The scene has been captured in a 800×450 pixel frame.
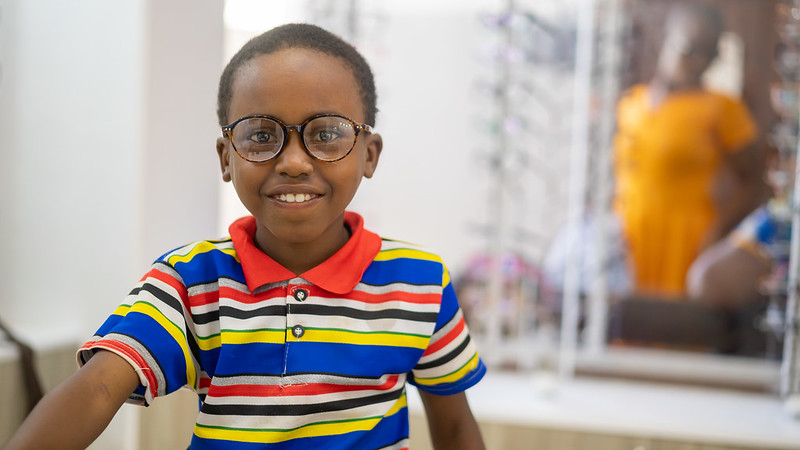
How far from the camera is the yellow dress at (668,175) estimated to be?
2.22 meters

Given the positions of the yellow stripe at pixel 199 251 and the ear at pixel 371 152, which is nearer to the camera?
the yellow stripe at pixel 199 251

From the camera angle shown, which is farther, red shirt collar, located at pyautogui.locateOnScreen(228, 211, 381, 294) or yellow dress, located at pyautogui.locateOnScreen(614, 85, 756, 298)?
yellow dress, located at pyautogui.locateOnScreen(614, 85, 756, 298)

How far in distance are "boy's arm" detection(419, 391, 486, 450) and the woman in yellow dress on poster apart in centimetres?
144

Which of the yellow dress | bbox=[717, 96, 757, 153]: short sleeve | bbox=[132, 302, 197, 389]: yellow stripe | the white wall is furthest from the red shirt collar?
bbox=[717, 96, 757, 153]: short sleeve

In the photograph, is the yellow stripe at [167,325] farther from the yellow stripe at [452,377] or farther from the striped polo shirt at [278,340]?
the yellow stripe at [452,377]

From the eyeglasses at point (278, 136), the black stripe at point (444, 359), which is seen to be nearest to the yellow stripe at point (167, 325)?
the eyeglasses at point (278, 136)

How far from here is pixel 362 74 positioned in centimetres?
91

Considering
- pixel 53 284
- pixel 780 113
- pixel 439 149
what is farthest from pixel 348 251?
pixel 780 113

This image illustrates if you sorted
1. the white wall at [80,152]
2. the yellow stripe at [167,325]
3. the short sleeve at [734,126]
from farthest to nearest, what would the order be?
1. the short sleeve at [734,126]
2. the white wall at [80,152]
3. the yellow stripe at [167,325]

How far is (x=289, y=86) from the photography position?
81 cm

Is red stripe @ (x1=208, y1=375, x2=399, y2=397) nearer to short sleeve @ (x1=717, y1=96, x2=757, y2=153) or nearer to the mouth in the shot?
the mouth

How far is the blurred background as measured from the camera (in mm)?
1461

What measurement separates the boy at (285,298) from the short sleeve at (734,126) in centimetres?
172

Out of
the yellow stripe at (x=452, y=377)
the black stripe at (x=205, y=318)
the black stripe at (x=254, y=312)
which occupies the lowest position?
the yellow stripe at (x=452, y=377)
